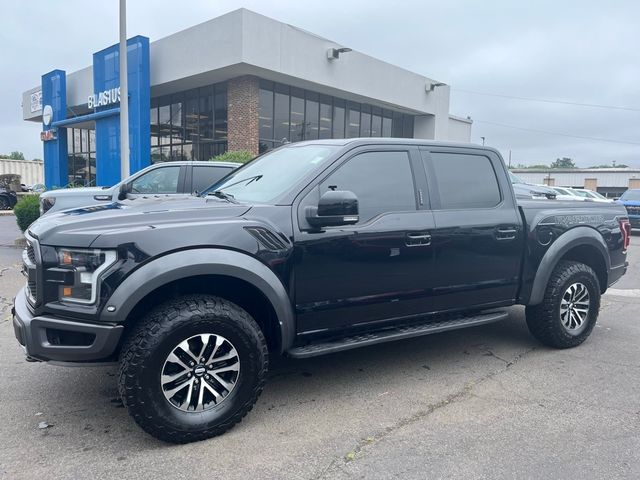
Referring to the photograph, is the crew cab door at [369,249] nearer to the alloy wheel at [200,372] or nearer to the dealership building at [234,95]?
the alloy wheel at [200,372]

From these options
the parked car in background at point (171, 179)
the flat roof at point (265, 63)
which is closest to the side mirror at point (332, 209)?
the parked car in background at point (171, 179)

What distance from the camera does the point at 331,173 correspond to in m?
3.82

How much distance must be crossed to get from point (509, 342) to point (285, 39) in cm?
1597

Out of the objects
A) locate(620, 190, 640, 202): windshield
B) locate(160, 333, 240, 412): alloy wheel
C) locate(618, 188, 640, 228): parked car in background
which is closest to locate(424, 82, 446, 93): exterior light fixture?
locate(620, 190, 640, 202): windshield

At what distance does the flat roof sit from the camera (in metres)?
17.6

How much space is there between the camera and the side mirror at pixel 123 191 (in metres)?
7.41

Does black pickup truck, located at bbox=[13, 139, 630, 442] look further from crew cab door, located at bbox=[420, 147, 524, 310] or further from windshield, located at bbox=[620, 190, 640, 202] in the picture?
windshield, located at bbox=[620, 190, 640, 202]

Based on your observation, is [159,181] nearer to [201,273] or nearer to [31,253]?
[31,253]

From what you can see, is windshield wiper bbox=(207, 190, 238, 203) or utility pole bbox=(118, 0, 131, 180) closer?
windshield wiper bbox=(207, 190, 238, 203)

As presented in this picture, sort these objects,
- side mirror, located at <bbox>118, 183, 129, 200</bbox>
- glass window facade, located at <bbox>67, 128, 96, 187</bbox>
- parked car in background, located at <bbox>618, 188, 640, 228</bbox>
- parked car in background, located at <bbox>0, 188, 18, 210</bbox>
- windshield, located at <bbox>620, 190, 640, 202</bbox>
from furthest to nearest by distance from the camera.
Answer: glass window facade, located at <bbox>67, 128, 96, 187</bbox>, parked car in background, located at <bbox>0, 188, 18, 210</bbox>, windshield, located at <bbox>620, 190, 640, 202</bbox>, parked car in background, located at <bbox>618, 188, 640, 228</bbox>, side mirror, located at <bbox>118, 183, 129, 200</bbox>

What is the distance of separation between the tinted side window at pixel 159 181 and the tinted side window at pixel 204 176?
29 cm

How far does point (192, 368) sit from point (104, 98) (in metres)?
22.7

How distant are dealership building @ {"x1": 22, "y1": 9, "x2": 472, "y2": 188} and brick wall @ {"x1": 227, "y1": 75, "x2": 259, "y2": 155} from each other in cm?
4

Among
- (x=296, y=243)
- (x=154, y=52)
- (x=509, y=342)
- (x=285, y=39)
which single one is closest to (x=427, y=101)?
(x=285, y=39)
